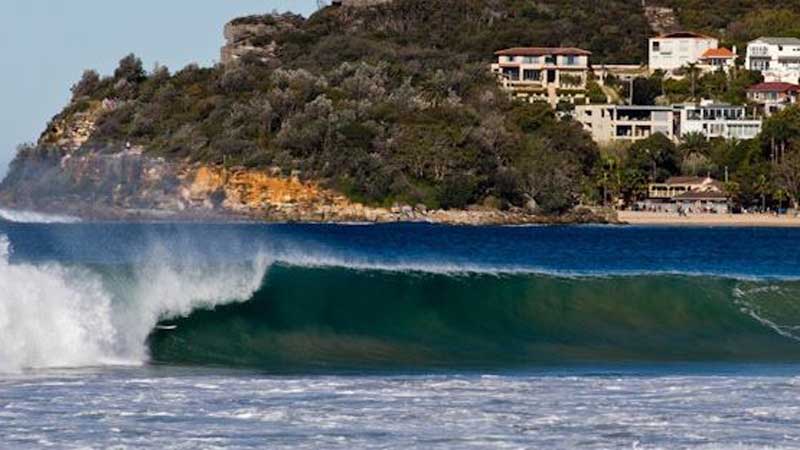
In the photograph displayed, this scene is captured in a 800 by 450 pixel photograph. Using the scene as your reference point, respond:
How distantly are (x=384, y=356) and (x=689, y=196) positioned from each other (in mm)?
101670

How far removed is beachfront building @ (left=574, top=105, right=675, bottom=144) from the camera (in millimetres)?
141750

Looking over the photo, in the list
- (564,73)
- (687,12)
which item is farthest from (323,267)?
(687,12)

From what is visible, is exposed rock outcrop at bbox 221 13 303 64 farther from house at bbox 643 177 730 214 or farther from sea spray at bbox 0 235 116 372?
sea spray at bbox 0 235 116 372

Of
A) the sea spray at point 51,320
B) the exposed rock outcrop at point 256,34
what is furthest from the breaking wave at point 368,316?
the exposed rock outcrop at point 256,34

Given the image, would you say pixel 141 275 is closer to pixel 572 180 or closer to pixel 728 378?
pixel 728 378

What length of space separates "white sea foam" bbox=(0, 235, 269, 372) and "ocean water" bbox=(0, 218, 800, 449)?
34 mm

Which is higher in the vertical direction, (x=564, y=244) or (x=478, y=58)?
(x=478, y=58)

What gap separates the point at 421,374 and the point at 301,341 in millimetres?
4089

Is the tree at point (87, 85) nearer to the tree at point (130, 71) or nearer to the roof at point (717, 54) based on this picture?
the tree at point (130, 71)

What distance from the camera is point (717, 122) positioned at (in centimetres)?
14188

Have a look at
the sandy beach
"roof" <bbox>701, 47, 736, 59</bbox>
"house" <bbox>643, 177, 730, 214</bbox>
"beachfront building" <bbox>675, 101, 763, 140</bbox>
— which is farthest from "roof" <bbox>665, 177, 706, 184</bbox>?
"roof" <bbox>701, 47, 736, 59</bbox>

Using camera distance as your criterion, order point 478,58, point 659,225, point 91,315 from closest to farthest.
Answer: point 91,315 → point 659,225 → point 478,58

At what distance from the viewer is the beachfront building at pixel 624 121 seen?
142 metres

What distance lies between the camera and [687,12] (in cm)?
19075
